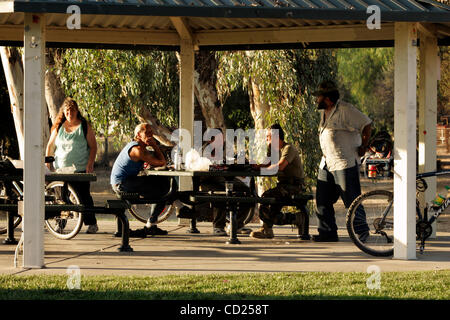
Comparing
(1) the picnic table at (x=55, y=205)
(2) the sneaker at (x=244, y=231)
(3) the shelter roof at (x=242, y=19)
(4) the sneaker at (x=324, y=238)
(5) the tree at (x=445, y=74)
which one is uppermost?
(5) the tree at (x=445, y=74)

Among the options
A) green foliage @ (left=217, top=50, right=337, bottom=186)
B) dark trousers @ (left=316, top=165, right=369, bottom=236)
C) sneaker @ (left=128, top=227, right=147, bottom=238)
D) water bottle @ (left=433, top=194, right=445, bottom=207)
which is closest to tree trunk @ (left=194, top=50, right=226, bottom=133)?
green foliage @ (left=217, top=50, right=337, bottom=186)

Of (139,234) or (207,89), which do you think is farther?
(207,89)

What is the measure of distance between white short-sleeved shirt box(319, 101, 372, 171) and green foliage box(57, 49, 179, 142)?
8.80m

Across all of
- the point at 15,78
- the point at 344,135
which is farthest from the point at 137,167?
the point at 15,78

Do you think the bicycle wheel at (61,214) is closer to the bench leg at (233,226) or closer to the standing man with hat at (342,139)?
the bench leg at (233,226)

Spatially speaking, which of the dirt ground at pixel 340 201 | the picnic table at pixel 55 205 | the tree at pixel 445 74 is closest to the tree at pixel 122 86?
the dirt ground at pixel 340 201

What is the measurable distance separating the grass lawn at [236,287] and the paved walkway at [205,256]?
52 cm

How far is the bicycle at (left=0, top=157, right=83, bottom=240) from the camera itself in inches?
442

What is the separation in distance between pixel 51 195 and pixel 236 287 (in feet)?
14.9

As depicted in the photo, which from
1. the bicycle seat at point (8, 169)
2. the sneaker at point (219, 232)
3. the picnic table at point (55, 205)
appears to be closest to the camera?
the picnic table at point (55, 205)

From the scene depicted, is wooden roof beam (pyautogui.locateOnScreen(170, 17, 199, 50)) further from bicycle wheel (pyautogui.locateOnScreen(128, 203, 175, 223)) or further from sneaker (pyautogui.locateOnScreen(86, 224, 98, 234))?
sneaker (pyautogui.locateOnScreen(86, 224, 98, 234))

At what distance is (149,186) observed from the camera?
12.0m

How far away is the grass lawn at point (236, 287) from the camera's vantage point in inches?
305

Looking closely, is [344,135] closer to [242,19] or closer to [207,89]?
[242,19]
